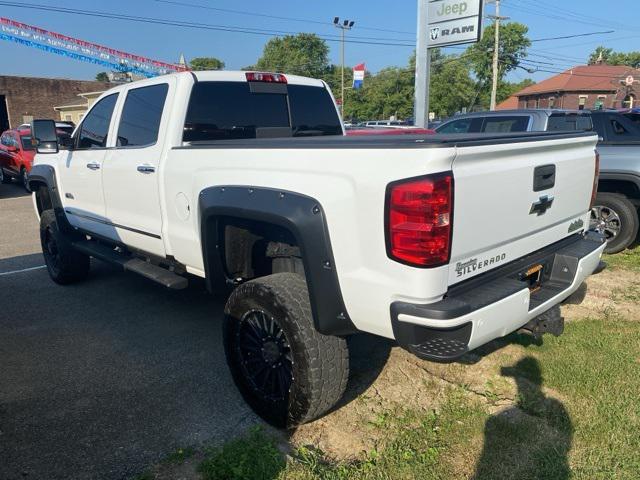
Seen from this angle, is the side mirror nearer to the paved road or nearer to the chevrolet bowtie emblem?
the paved road

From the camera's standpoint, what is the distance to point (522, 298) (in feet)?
8.39

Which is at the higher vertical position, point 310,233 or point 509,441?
point 310,233

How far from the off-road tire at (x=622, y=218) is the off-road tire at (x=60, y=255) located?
6.36 m

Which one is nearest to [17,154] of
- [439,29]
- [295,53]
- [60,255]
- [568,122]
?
[60,255]

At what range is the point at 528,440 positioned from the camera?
9.16 feet

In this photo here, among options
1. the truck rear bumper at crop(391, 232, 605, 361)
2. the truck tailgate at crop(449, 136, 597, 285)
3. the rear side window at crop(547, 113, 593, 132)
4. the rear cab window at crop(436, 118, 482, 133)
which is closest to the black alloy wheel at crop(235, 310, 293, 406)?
the truck rear bumper at crop(391, 232, 605, 361)

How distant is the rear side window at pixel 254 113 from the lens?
12.7 feet

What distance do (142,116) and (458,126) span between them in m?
5.28

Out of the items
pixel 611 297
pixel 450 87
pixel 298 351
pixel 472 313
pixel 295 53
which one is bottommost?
pixel 611 297

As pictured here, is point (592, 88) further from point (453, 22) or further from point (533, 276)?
point (533, 276)

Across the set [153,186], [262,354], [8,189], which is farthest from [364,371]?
[8,189]

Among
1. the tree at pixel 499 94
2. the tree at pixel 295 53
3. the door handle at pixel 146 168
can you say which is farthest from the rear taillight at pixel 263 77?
the tree at pixel 295 53

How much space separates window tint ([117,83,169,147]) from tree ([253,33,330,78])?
292ft

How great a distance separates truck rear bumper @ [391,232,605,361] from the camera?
2250 millimetres
